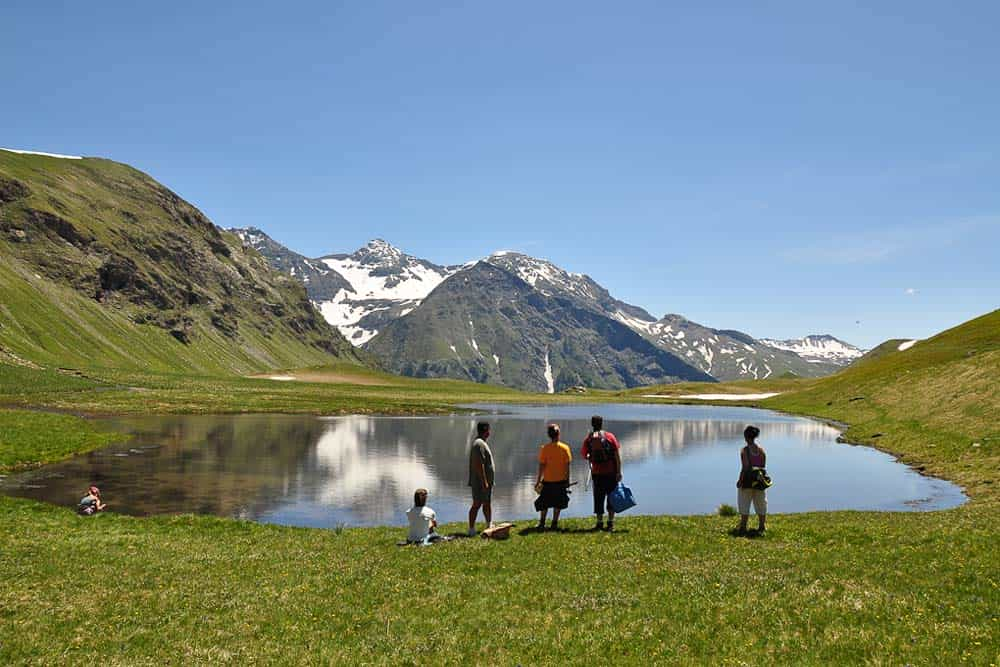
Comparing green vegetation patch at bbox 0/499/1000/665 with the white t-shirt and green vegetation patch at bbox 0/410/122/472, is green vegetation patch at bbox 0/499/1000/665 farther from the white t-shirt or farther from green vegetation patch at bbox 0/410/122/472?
green vegetation patch at bbox 0/410/122/472

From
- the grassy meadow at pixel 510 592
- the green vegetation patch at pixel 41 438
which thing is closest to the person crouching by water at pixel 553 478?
the grassy meadow at pixel 510 592

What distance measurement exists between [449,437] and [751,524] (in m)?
63.9

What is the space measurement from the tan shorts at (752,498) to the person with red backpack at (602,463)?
4.81m

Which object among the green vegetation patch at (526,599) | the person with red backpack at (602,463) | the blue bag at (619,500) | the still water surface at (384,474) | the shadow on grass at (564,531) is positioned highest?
the person with red backpack at (602,463)

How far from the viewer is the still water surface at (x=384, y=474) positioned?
4106cm

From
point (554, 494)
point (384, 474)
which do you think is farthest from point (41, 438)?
point (554, 494)

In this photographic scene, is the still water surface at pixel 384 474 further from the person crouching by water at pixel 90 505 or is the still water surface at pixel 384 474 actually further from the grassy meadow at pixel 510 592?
the grassy meadow at pixel 510 592

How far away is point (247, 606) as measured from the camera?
17.7 meters

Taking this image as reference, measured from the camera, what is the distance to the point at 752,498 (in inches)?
1009

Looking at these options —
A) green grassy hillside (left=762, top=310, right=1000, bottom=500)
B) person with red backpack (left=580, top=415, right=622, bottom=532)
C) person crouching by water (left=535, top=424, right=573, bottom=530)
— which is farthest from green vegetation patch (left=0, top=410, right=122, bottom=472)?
green grassy hillside (left=762, top=310, right=1000, bottom=500)

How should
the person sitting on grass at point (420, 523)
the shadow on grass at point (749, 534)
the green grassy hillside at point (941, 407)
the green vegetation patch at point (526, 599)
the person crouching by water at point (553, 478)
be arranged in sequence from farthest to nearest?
1. the green grassy hillside at point (941, 407)
2. the person crouching by water at point (553, 478)
3. the person sitting on grass at point (420, 523)
4. the shadow on grass at point (749, 534)
5. the green vegetation patch at point (526, 599)

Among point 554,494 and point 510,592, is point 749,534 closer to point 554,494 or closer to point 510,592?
point 554,494

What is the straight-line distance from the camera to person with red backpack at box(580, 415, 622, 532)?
2712cm

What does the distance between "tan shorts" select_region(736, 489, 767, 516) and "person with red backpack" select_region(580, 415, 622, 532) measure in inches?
190
